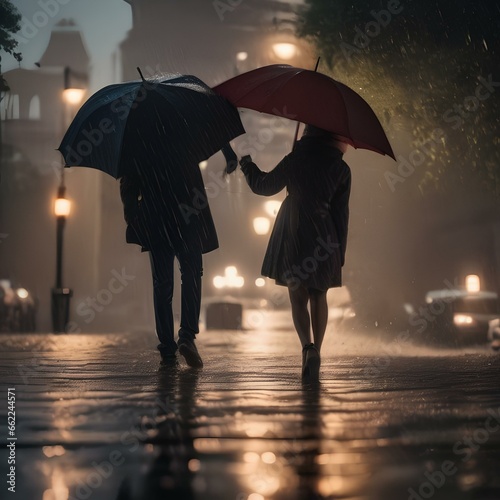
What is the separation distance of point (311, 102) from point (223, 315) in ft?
85.7

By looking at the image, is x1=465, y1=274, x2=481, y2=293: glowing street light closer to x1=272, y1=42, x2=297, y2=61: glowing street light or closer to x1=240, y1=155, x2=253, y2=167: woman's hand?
x1=272, y1=42, x2=297, y2=61: glowing street light

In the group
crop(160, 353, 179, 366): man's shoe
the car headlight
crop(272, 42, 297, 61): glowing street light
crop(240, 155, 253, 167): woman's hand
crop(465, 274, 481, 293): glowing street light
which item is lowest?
crop(160, 353, 179, 366): man's shoe

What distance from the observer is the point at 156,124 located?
7312mm

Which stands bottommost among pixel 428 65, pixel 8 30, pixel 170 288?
pixel 170 288

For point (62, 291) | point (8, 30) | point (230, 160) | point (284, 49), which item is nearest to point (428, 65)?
point (8, 30)

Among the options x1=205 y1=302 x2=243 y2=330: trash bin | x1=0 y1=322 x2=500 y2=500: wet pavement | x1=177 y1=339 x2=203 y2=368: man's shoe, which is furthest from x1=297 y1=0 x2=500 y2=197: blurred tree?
x1=205 y1=302 x2=243 y2=330: trash bin

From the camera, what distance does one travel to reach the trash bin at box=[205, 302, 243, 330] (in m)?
32.6

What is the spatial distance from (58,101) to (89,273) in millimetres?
9054

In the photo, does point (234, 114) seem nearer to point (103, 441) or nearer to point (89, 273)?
point (103, 441)

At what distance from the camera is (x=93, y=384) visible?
614 cm

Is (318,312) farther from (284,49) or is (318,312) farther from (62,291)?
(284,49)

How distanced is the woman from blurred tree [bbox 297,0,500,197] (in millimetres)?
7346

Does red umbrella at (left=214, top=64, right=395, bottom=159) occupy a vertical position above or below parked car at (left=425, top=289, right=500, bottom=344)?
above

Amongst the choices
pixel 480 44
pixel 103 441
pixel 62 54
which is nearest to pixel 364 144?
pixel 103 441
